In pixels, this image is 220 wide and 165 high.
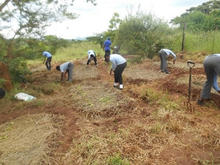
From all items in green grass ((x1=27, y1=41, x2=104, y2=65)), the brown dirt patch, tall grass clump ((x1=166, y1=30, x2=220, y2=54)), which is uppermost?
tall grass clump ((x1=166, y1=30, x2=220, y2=54))

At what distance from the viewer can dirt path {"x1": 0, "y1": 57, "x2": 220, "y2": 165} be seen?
2.78 meters

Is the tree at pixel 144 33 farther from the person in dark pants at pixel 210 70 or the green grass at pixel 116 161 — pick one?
the green grass at pixel 116 161

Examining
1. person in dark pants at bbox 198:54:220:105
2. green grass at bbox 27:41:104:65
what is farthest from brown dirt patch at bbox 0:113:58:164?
green grass at bbox 27:41:104:65

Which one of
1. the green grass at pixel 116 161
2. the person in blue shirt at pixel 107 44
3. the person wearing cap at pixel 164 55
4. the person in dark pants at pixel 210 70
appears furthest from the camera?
the person in blue shirt at pixel 107 44

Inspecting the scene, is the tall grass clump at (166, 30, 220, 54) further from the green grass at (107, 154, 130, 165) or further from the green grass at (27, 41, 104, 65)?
the green grass at (107, 154, 130, 165)

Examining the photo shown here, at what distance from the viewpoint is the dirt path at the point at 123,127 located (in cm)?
278

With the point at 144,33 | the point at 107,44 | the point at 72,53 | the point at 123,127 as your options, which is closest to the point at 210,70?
the point at 123,127

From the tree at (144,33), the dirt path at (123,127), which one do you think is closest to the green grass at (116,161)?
the dirt path at (123,127)

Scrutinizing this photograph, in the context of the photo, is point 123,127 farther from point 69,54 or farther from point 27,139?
point 69,54

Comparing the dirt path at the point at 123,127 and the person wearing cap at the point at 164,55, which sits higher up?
the person wearing cap at the point at 164,55

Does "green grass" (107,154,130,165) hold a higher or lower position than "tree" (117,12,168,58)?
lower

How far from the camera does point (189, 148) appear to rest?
2930 millimetres

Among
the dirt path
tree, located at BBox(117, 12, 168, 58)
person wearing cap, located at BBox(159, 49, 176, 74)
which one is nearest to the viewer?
the dirt path

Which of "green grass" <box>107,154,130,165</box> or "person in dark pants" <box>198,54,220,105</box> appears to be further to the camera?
"person in dark pants" <box>198,54,220,105</box>
